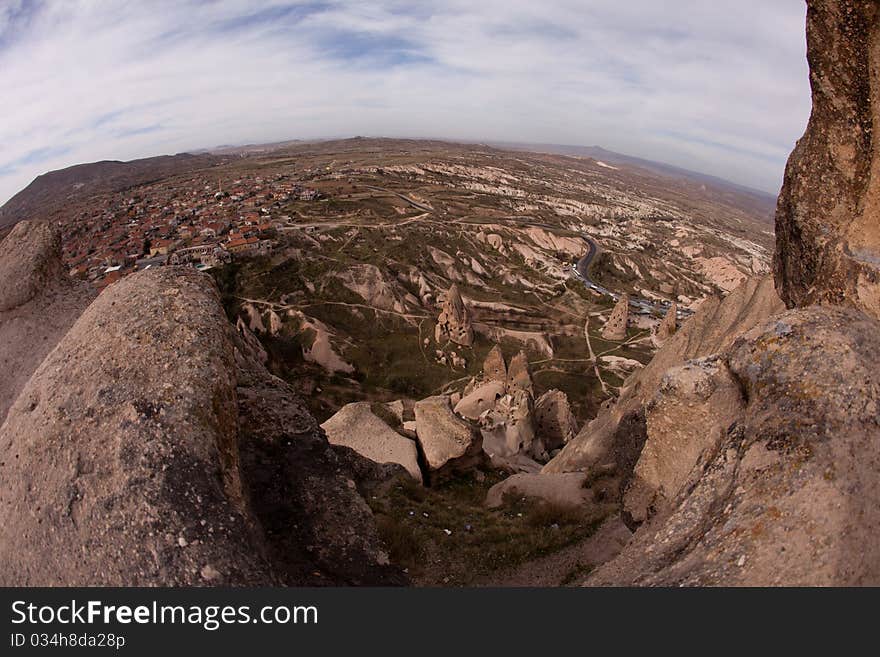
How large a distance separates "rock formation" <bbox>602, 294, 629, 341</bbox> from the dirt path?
177ft

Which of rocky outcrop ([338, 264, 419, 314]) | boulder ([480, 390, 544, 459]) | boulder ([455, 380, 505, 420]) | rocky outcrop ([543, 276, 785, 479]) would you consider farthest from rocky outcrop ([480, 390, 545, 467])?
rocky outcrop ([338, 264, 419, 314])

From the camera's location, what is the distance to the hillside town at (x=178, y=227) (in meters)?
60.5

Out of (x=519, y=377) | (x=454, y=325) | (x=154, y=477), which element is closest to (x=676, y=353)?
(x=519, y=377)

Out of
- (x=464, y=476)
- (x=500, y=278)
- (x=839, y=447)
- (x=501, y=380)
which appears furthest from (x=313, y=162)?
(x=839, y=447)

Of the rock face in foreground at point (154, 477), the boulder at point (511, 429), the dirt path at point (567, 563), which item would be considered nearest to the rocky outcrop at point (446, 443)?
the boulder at point (511, 429)

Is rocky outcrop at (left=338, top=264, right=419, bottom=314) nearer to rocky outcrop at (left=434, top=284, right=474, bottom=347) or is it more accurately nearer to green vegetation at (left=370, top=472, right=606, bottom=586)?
rocky outcrop at (left=434, top=284, right=474, bottom=347)

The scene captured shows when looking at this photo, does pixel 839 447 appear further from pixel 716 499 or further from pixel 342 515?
pixel 342 515

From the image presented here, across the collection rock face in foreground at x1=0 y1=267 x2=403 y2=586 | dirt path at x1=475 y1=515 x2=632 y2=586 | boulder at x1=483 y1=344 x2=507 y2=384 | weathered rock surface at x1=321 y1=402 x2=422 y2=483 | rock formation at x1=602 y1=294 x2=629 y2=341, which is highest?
rock face in foreground at x1=0 y1=267 x2=403 y2=586

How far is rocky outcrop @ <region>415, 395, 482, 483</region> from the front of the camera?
58.3 feet

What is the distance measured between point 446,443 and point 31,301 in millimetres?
13181

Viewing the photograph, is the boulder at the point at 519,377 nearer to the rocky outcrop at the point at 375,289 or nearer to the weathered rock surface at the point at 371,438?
the weathered rock surface at the point at 371,438

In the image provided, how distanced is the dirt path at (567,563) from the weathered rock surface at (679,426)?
268 cm

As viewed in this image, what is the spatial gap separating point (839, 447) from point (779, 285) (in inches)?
243

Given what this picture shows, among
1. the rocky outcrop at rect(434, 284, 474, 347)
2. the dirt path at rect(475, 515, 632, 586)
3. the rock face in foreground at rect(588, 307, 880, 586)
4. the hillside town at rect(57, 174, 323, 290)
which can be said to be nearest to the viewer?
the rock face in foreground at rect(588, 307, 880, 586)
